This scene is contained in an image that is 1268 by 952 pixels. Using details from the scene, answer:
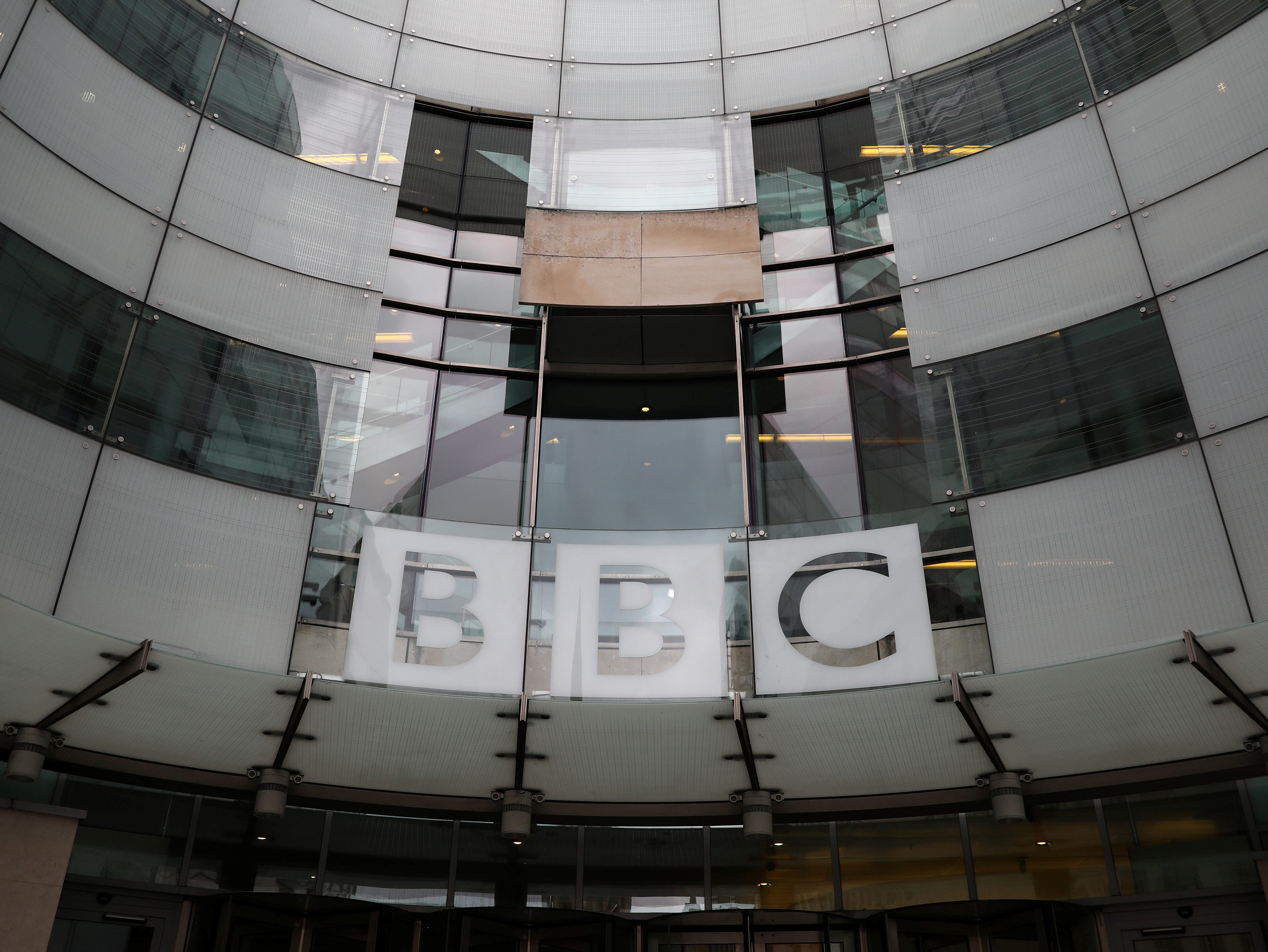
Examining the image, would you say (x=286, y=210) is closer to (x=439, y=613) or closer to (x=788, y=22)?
(x=439, y=613)

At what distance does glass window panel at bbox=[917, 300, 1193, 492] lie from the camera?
11445mm

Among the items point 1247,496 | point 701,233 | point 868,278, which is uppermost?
point 701,233

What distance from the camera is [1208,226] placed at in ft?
38.7

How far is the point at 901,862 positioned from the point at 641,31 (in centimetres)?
1313

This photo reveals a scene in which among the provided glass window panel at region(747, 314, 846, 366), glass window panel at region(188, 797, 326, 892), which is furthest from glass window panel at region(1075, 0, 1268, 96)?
glass window panel at region(188, 797, 326, 892)

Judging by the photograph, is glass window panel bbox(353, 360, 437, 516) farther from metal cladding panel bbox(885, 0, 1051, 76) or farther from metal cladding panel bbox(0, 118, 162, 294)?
metal cladding panel bbox(885, 0, 1051, 76)

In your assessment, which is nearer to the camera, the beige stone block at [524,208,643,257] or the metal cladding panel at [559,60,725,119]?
the beige stone block at [524,208,643,257]

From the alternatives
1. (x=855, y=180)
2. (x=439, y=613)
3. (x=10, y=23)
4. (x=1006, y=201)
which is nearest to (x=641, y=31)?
(x=855, y=180)

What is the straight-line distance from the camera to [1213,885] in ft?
34.3

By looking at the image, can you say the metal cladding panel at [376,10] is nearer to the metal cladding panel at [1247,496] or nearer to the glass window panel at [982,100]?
the glass window panel at [982,100]

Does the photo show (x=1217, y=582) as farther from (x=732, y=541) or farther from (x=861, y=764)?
(x=732, y=541)

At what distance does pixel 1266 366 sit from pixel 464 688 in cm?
925

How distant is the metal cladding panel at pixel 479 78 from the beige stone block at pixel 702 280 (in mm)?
3696

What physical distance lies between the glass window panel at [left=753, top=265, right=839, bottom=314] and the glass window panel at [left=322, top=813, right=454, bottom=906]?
846 centimetres
